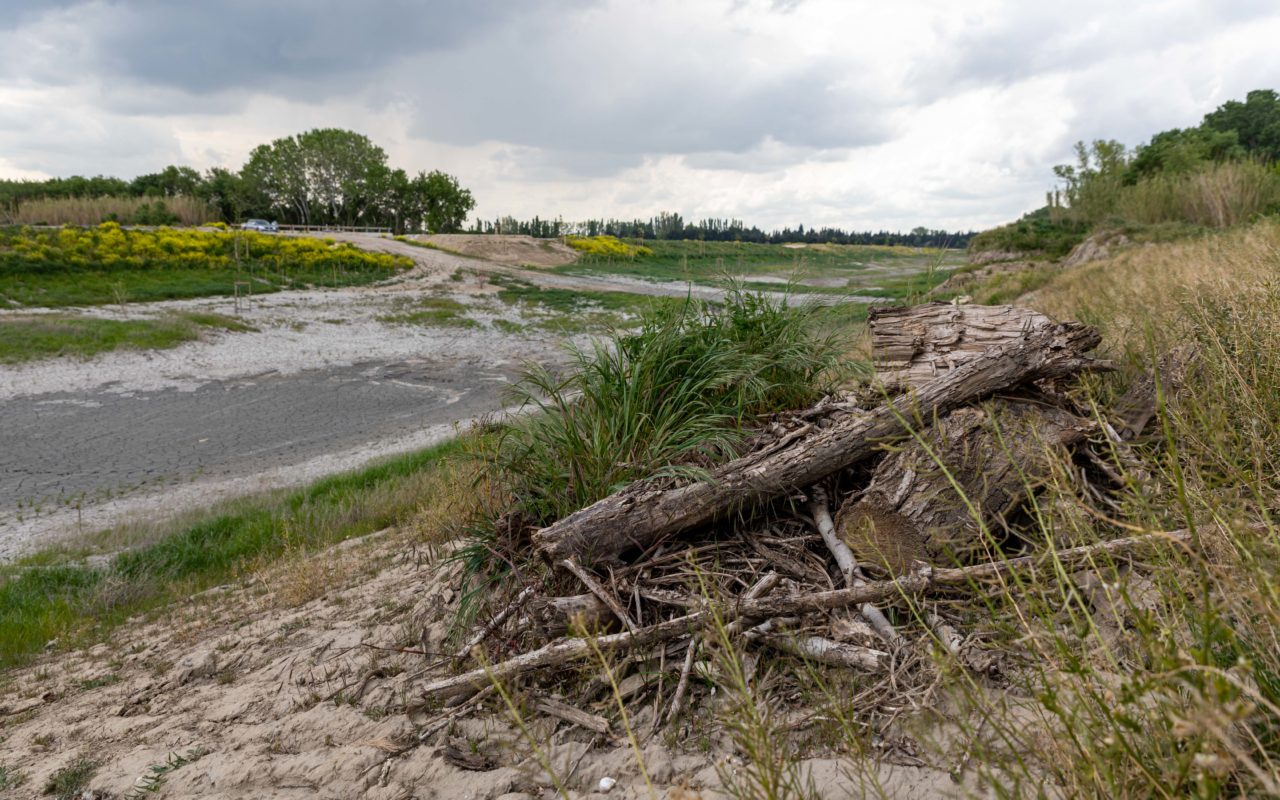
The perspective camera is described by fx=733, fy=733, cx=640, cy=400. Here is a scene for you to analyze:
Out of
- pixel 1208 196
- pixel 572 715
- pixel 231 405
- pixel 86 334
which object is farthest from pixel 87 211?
pixel 1208 196

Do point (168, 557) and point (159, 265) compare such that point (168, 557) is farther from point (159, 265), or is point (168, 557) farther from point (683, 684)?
point (159, 265)

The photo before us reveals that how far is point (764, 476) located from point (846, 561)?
1.65 feet

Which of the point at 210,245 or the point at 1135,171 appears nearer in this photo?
Answer: the point at 1135,171

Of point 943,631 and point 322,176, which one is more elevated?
point 322,176

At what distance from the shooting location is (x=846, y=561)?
9.91ft

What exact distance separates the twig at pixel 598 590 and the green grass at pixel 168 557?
14.3ft

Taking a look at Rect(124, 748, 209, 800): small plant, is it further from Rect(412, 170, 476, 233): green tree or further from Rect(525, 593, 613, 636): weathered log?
Rect(412, 170, 476, 233): green tree

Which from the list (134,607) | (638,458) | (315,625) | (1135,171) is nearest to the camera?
(638,458)

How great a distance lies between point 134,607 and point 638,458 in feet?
16.1

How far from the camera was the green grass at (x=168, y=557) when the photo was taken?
18.6 ft

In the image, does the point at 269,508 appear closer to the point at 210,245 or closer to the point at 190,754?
the point at 190,754

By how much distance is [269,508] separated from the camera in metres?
8.23

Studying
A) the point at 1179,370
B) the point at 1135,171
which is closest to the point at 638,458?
the point at 1179,370

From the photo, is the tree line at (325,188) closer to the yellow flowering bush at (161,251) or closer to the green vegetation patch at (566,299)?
the yellow flowering bush at (161,251)
